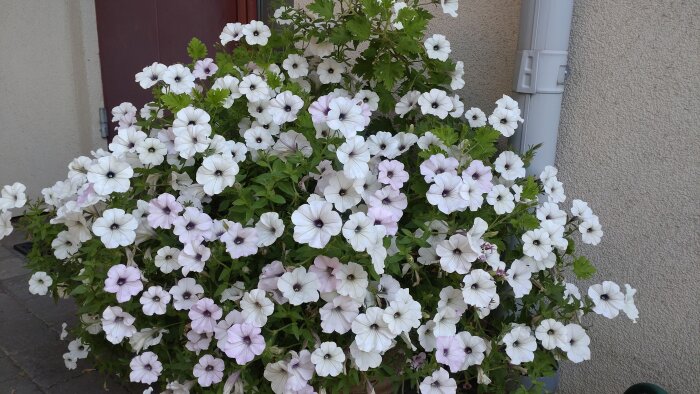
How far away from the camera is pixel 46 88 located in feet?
16.5

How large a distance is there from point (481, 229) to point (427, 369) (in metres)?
0.45

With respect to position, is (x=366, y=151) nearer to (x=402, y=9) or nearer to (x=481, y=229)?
(x=481, y=229)

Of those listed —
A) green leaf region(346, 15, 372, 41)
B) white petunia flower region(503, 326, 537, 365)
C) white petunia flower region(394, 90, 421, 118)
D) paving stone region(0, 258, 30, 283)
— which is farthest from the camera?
paving stone region(0, 258, 30, 283)

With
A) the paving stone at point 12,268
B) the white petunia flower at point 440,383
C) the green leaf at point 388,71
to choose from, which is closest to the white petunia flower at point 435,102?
the green leaf at point 388,71

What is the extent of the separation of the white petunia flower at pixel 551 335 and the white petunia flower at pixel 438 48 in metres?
1.04

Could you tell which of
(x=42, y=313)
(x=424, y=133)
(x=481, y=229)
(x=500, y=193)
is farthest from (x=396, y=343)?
(x=42, y=313)

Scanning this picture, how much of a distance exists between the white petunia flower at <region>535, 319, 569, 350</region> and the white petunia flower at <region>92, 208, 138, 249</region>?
4.27 ft

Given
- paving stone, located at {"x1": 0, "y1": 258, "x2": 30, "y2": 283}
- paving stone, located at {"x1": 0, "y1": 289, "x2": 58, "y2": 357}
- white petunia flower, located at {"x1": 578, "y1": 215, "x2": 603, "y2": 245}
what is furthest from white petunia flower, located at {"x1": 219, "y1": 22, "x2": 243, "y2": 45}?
paving stone, located at {"x1": 0, "y1": 258, "x2": 30, "y2": 283}

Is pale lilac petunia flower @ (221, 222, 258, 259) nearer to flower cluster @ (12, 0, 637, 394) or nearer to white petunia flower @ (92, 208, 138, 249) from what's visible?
flower cluster @ (12, 0, 637, 394)

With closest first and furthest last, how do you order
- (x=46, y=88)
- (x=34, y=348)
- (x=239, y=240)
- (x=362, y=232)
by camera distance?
1. (x=362, y=232)
2. (x=239, y=240)
3. (x=34, y=348)
4. (x=46, y=88)

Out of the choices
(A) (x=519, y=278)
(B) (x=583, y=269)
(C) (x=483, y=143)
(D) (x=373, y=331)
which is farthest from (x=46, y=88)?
(B) (x=583, y=269)

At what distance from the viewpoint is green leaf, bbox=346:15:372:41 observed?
7.43ft

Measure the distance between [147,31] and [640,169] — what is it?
3.85 meters

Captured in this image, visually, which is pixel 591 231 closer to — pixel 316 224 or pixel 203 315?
pixel 316 224
